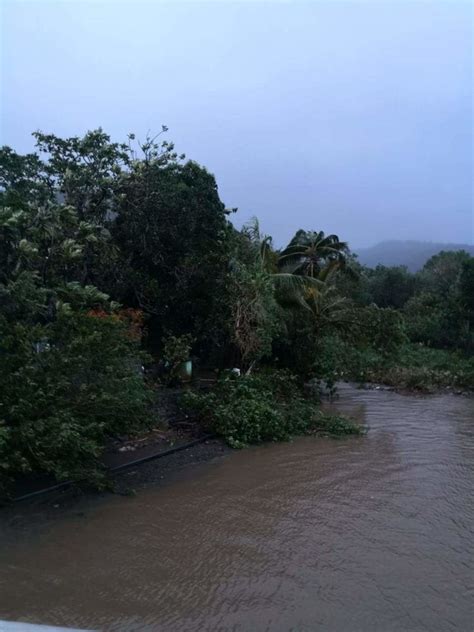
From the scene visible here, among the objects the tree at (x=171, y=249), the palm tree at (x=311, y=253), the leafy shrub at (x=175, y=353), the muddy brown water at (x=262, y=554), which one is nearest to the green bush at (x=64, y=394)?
the muddy brown water at (x=262, y=554)

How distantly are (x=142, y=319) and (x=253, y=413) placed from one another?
4.01 metres

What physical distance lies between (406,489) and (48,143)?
10829 mm

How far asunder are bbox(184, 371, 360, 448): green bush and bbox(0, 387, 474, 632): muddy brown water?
3.02ft

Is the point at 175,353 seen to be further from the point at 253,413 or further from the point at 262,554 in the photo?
the point at 262,554

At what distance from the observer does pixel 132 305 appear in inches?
551

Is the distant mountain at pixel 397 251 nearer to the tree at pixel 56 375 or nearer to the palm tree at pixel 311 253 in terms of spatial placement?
the palm tree at pixel 311 253

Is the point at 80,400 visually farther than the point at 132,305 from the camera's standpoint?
No

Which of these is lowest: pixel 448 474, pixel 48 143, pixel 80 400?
pixel 448 474

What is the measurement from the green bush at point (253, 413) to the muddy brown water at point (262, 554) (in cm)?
92

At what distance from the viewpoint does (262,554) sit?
561 centimetres

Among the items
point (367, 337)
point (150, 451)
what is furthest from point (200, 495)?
point (367, 337)

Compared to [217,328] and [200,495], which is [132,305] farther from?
[200,495]

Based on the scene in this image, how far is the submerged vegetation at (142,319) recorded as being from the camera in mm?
6531

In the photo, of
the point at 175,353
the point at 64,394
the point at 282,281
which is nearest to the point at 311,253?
the point at 282,281
